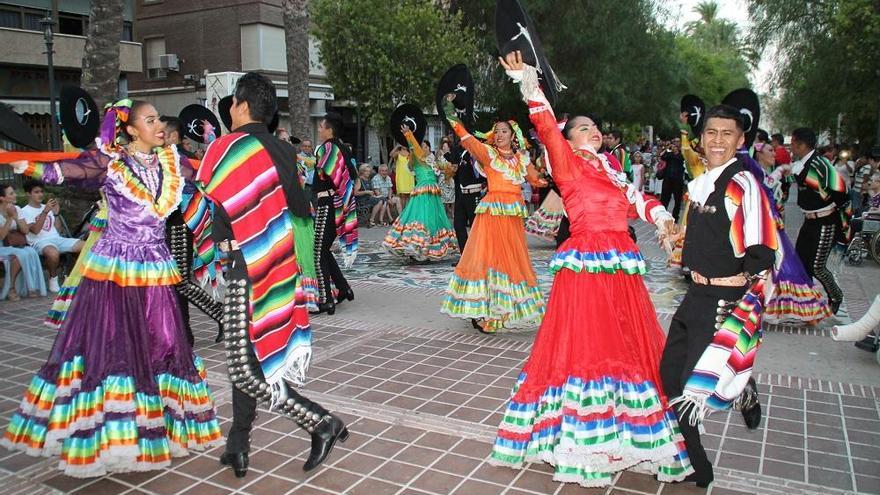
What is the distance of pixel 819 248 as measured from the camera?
7555 millimetres

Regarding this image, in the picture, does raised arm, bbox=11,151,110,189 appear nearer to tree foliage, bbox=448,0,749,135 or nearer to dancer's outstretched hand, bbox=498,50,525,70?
dancer's outstretched hand, bbox=498,50,525,70

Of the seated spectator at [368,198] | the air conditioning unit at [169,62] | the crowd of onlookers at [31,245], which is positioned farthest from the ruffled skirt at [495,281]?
the air conditioning unit at [169,62]

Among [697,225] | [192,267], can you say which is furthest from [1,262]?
A: [697,225]

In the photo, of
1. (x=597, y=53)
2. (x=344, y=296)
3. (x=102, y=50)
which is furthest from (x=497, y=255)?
(x=597, y=53)

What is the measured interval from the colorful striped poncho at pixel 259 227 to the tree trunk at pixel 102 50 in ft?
23.5

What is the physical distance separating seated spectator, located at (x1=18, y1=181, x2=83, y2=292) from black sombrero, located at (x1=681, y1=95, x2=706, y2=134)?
755cm

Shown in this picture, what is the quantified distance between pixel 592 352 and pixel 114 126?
3058 mm

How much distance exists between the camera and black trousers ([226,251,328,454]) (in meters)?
3.58

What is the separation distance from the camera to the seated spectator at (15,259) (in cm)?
864

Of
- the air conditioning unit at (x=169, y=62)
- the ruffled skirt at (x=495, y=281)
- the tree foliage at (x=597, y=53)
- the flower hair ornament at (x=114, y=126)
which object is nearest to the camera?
the flower hair ornament at (x=114, y=126)

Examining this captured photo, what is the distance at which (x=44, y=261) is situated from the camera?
914 cm

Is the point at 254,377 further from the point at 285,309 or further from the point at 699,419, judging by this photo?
the point at 699,419

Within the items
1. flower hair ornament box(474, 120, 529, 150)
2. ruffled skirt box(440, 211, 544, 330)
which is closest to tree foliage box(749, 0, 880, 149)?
flower hair ornament box(474, 120, 529, 150)

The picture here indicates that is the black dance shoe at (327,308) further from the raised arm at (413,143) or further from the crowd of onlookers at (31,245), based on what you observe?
the crowd of onlookers at (31,245)
